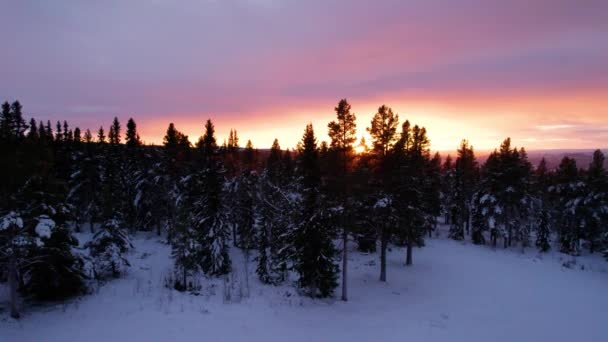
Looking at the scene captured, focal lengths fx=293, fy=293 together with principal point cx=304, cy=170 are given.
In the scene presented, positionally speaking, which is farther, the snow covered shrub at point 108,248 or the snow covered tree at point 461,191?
the snow covered tree at point 461,191

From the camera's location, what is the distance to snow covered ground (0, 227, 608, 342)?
43.4ft

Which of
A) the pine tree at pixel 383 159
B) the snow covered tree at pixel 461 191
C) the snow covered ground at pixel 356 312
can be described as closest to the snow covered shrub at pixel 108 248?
the snow covered ground at pixel 356 312

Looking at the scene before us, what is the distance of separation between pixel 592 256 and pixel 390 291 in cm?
3306

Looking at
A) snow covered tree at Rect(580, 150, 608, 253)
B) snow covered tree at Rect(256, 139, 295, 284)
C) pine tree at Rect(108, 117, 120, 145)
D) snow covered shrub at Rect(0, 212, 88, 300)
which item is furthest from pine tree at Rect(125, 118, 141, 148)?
snow covered tree at Rect(580, 150, 608, 253)

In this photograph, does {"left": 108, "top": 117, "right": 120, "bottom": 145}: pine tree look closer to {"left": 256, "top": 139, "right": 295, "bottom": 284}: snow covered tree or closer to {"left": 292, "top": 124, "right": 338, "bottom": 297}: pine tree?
{"left": 256, "top": 139, "right": 295, "bottom": 284}: snow covered tree

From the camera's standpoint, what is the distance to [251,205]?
36.8m

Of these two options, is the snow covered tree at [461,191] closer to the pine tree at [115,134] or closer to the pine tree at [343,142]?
the pine tree at [343,142]

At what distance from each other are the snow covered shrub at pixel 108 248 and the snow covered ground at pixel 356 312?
1.48 meters

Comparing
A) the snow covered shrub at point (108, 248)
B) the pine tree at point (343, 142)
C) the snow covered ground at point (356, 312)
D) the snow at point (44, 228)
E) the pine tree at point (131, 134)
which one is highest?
the pine tree at point (131, 134)

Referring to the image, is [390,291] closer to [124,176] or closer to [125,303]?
[125,303]

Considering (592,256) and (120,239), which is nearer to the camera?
(120,239)

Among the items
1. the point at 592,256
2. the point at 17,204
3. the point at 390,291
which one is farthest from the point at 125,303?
the point at 592,256

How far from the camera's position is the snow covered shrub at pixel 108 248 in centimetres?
2133

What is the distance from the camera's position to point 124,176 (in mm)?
42938
